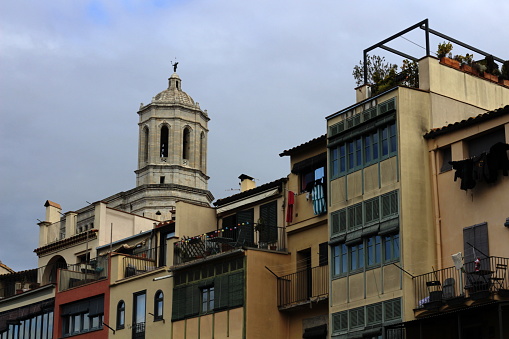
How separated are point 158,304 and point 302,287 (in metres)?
6.79

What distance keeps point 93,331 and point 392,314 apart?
58.2 feet

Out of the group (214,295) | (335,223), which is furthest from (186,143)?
(335,223)

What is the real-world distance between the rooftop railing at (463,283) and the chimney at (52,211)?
34421mm

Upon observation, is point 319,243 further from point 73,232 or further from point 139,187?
point 139,187

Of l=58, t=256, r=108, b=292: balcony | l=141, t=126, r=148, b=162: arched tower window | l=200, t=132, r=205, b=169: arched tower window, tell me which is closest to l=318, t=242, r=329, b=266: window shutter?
l=58, t=256, r=108, b=292: balcony

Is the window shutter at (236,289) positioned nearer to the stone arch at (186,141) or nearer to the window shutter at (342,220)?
the window shutter at (342,220)

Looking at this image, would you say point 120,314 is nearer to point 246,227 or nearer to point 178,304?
point 178,304

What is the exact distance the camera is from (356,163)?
37469mm

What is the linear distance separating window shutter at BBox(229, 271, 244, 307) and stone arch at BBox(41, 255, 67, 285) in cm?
1937

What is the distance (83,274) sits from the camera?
5144 cm

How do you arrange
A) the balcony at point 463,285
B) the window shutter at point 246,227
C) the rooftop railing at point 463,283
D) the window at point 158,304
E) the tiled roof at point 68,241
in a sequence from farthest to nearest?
1. the tiled roof at point 68,241
2. the window at point 158,304
3. the window shutter at point 246,227
4. the rooftop railing at point 463,283
5. the balcony at point 463,285

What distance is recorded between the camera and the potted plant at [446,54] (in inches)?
1500

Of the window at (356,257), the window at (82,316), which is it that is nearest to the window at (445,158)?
the window at (356,257)

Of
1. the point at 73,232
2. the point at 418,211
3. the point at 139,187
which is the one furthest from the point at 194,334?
the point at 139,187
